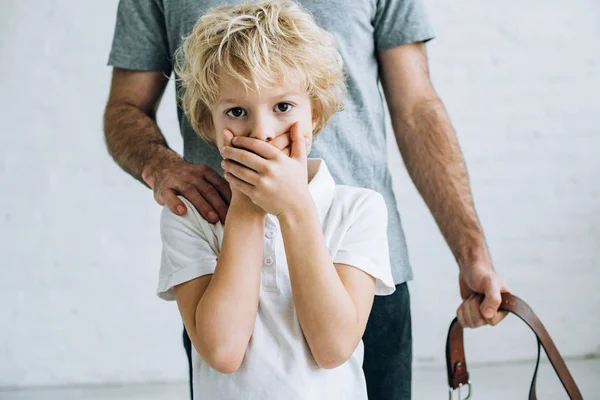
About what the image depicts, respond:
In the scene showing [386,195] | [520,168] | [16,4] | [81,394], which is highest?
[16,4]

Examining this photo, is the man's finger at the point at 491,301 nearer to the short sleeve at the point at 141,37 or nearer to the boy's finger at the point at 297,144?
the boy's finger at the point at 297,144

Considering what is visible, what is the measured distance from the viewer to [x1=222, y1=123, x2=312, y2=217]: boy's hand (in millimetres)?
892

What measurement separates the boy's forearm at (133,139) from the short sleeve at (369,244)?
37 centimetres

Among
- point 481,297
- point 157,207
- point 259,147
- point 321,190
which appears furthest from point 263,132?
point 157,207

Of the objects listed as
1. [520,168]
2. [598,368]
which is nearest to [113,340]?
[520,168]

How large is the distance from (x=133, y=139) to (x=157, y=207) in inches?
72.9

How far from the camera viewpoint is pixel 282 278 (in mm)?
977

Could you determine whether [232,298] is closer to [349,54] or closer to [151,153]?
[151,153]

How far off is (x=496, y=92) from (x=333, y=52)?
2.30m

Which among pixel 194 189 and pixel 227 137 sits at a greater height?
pixel 227 137

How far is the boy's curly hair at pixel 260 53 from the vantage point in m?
0.95

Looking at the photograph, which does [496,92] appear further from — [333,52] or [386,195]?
[333,52]

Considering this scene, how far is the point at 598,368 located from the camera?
3205 mm

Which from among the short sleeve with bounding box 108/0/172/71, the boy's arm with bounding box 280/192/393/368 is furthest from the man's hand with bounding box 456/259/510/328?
the short sleeve with bounding box 108/0/172/71
